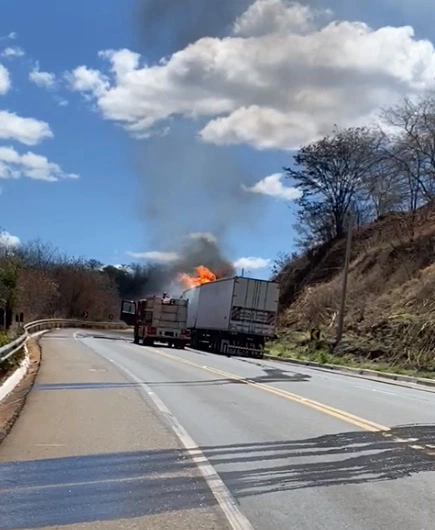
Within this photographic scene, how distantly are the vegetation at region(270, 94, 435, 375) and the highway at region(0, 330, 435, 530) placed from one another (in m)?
16.9

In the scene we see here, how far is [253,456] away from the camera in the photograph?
912cm

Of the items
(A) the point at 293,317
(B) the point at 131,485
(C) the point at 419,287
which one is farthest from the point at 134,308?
(B) the point at 131,485

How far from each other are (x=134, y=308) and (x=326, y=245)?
15874mm

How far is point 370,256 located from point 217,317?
1302cm

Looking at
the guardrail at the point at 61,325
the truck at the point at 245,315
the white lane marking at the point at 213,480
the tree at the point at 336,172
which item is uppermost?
the tree at the point at 336,172

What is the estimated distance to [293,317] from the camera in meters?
52.9

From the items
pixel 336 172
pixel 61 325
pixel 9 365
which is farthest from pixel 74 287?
pixel 9 365

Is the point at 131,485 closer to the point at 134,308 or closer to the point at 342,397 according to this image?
the point at 342,397

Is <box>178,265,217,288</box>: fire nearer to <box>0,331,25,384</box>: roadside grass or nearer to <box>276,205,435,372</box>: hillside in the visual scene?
<box>276,205,435,372</box>: hillside

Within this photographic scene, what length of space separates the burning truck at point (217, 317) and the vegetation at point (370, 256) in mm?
2725

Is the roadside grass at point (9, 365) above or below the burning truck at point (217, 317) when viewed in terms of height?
below

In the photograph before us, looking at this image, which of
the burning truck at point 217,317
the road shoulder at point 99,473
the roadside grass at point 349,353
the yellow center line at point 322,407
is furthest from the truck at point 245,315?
the road shoulder at point 99,473

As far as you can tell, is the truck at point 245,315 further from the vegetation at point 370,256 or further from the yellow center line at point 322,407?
the yellow center line at point 322,407

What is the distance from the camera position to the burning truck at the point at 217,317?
40219mm
